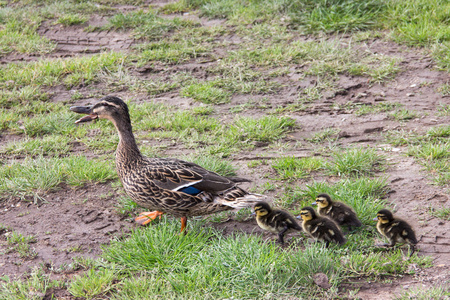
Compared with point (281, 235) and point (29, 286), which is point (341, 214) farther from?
point (29, 286)

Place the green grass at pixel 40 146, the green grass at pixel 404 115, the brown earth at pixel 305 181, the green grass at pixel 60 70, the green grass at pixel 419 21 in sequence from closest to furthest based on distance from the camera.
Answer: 1. the brown earth at pixel 305 181
2. the green grass at pixel 40 146
3. the green grass at pixel 404 115
4. the green grass at pixel 60 70
5. the green grass at pixel 419 21

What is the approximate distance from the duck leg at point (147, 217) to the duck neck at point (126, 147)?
1.71 ft

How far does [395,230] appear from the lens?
12.8 ft

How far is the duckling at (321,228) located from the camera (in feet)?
13.1

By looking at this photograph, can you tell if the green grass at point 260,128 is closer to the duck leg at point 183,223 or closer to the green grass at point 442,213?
the duck leg at point 183,223

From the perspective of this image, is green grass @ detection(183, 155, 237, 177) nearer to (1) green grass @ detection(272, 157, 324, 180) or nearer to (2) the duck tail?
(1) green grass @ detection(272, 157, 324, 180)

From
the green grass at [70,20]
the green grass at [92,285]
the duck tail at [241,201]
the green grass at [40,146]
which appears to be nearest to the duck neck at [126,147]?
the duck tail at [241,201]

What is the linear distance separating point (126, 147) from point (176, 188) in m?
0.71

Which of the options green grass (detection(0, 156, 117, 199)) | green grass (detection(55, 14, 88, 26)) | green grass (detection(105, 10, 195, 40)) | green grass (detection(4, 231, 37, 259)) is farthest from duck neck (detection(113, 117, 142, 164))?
green grass (detection(55, 14, 88, 26))

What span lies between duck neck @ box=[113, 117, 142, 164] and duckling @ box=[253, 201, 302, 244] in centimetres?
125

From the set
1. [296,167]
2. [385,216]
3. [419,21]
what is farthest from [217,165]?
[419,21]

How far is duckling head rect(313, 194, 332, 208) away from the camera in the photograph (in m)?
4.32

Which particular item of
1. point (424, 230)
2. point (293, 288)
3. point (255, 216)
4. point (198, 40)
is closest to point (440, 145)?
point (424, 230)

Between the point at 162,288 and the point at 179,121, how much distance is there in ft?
9.91
